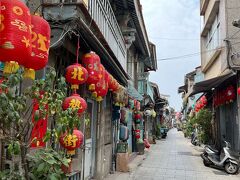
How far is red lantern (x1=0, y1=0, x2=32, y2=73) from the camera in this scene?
292 centimetres

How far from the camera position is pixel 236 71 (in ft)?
40.7

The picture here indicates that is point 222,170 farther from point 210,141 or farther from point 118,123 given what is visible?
point 210,141

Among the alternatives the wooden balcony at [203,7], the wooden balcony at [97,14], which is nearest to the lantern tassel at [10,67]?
the wooden balcony at [97,14]

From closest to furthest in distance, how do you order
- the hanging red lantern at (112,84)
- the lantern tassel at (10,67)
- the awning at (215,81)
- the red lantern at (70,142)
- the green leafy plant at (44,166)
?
the lantern tassel at (10,67), the green leafy plant at (44,166), the red lantern at (70,142), the hanging red lantern at (112,84), the awning at (215,81)

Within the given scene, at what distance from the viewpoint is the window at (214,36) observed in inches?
662

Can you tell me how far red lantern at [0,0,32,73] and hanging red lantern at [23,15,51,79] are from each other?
278 millimetres

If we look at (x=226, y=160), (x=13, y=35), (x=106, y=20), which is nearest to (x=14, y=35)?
(x=13, y=35)

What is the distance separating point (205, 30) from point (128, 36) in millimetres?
9318

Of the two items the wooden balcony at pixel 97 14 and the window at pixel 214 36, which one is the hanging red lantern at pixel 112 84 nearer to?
the wooden balcony at pixel 97 14

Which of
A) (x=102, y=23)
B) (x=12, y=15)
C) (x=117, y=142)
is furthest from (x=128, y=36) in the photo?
(x=12, y=15)

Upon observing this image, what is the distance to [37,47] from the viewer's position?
11.9ft

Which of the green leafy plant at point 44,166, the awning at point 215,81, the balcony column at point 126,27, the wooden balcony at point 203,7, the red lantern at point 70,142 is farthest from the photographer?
the wooden balcony at point 203,7

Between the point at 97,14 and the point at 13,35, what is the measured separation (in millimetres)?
4397

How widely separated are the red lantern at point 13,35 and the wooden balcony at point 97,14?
7.63 feet
